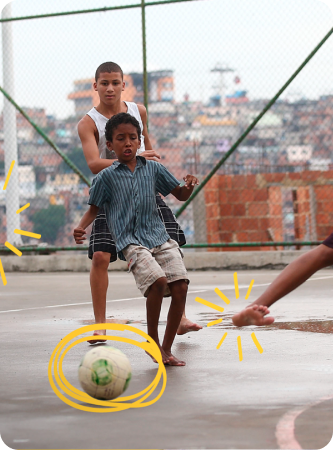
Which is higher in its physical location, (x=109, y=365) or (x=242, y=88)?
(x=242, y=88)

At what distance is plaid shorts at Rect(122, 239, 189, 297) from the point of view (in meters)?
4.99

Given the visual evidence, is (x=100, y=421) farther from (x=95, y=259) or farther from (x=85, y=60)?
(x=85, y=60)

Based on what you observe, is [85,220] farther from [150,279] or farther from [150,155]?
[150,279]

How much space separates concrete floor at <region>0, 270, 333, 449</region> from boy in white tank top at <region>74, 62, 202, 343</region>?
A: 375 millimetres

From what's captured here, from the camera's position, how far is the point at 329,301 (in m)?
7.84

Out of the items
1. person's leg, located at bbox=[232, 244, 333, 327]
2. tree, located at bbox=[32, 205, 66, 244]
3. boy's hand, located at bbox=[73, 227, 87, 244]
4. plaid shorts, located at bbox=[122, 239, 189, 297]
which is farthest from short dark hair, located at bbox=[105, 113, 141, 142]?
tree, located at bbox=[32, 205, 66, 244]

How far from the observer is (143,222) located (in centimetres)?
522

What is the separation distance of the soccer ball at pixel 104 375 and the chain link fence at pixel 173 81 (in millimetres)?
7664

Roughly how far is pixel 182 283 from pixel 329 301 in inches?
118

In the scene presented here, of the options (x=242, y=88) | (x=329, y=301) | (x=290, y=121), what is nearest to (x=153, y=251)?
(x=329, y=301)

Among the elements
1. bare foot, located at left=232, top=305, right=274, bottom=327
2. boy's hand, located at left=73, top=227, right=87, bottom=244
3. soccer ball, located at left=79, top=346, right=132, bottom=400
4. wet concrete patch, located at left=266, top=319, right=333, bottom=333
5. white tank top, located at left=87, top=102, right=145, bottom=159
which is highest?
white tank top, located at left=87, top=102, right=145, bottom=159

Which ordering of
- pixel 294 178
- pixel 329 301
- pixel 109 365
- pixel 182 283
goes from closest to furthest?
pixel 109 365, pixel 182 283, pixel 329 301, pixel 294 178

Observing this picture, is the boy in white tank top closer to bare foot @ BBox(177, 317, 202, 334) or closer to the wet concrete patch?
bare foot @ BBox(177, 317, 202, 334)

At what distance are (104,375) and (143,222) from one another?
142 centimetres
